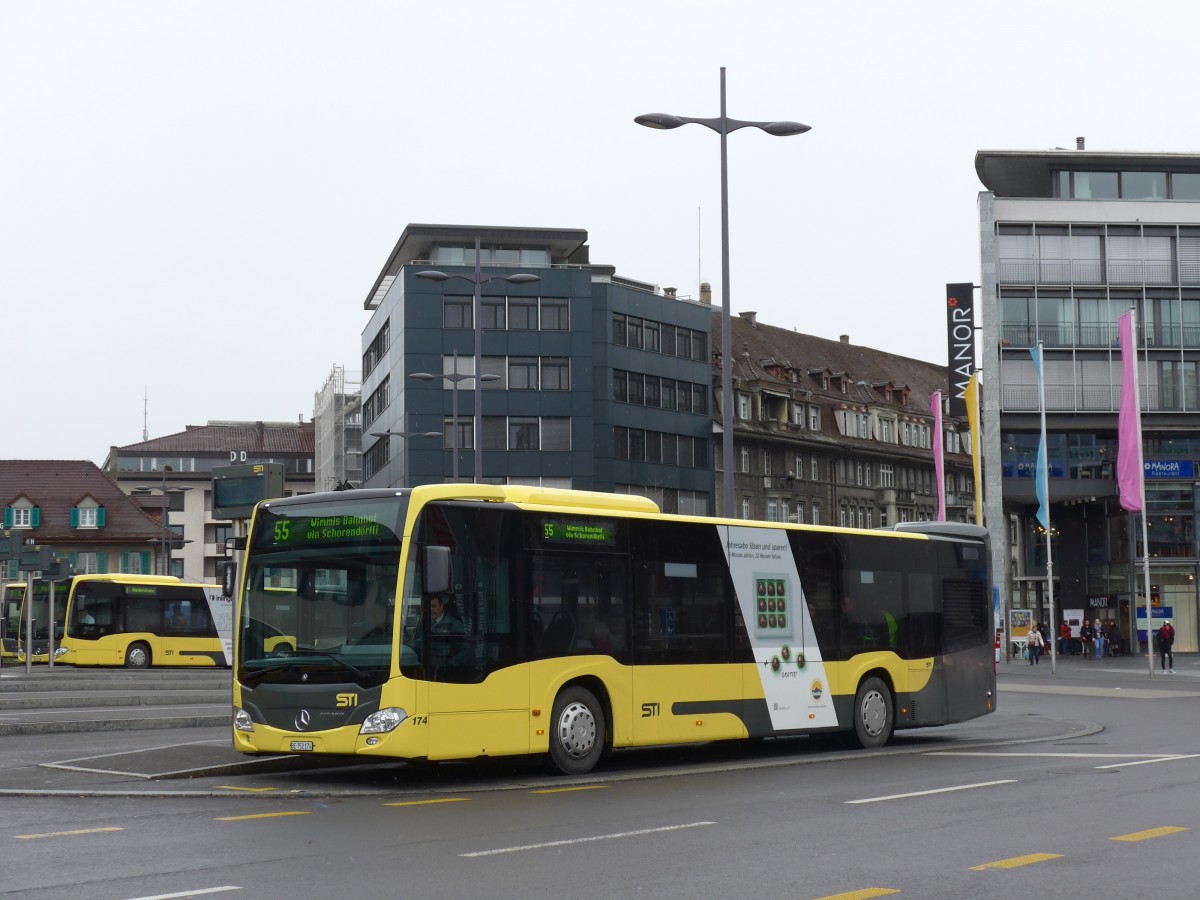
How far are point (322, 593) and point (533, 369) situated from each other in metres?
63.9

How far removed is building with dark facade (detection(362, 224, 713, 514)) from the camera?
77812 mm

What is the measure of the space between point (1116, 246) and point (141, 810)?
63.5 m

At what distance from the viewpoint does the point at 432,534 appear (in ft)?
52.1

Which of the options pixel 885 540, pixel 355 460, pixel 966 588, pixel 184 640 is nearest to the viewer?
pixel 885 540

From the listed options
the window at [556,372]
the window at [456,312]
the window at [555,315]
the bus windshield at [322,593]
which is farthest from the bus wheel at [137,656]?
the bus windshield at [322,593]

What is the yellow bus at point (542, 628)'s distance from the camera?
51.2 feet

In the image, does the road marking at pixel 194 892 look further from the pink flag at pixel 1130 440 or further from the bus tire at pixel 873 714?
the pink flag at pixel 1130 440

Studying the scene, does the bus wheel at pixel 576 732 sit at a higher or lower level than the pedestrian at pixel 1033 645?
higher

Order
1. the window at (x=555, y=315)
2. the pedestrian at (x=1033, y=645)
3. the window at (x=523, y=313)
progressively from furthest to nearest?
1. the window at (x=555, y=315)
2. the window at (x=523, y=313)
3. the pedestrian at (x=1033, y=645)

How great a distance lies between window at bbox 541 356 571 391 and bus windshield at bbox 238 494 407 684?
2476 inches

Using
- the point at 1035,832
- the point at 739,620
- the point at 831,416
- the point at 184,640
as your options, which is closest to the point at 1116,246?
the point at 831,416

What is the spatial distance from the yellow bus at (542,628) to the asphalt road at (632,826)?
0.54m

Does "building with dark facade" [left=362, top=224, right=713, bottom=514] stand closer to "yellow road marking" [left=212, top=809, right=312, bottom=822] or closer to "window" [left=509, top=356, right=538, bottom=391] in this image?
"window" [left=509, top=356, right=538, bottom=391]

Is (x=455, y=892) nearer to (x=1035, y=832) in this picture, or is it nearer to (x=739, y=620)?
(x=1035, y=832)
